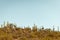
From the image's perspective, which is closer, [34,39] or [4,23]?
[34,39]

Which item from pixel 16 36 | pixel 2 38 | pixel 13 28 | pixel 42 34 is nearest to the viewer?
pixel 2 38

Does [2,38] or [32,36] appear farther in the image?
[32,36]

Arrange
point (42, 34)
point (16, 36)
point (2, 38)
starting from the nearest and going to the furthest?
point (2, 38), point (16, 36), point (42, 34)

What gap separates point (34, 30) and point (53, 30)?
1486 mm

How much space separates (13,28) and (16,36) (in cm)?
270

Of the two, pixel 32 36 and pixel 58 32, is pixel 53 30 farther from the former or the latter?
pixel 32 36

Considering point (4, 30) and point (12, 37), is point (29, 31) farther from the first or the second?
point (12, 37)

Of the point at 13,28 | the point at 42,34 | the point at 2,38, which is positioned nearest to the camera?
the point at 2,38

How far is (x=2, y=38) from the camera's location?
1426 centimetres

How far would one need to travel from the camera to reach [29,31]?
1791 centimetres

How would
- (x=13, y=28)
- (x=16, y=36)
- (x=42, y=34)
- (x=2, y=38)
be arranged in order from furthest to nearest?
(x=13, y=28) → (x=42, y=34) → (x=16, y=36) → (x=2, y=38)

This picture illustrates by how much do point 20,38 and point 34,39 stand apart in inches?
35.1

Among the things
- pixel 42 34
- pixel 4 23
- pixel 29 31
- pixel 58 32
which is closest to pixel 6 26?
pixel 4 23

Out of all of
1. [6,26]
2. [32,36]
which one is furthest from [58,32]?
[6,26]
